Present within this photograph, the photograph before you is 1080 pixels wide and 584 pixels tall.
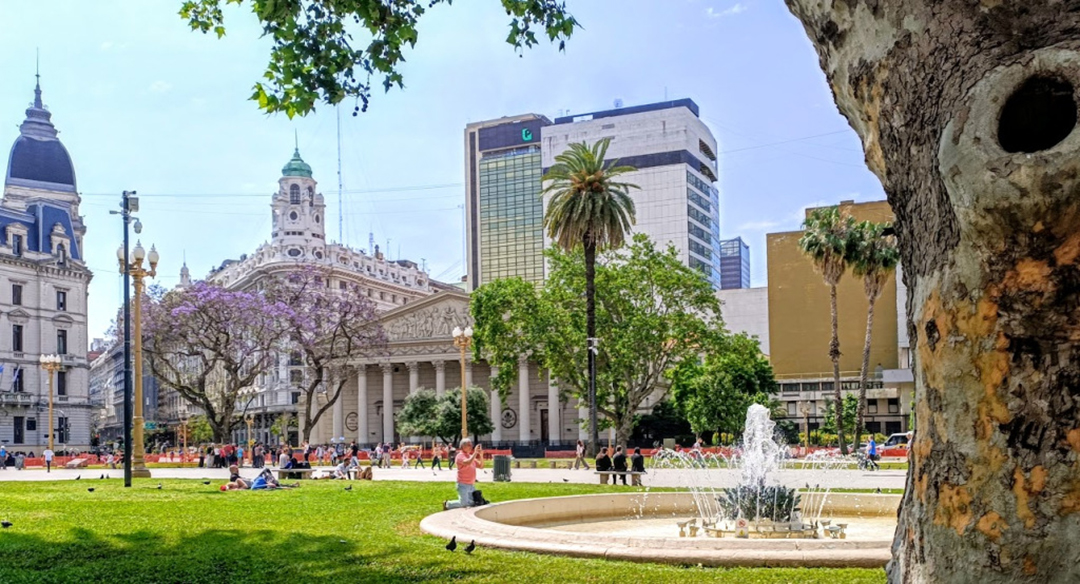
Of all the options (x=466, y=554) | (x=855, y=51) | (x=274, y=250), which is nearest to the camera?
(x=855, y=51)

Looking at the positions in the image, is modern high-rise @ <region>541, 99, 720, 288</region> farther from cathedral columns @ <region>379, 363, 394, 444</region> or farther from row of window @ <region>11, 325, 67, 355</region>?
row of window @ <region>11, 325, 67, 355</region>

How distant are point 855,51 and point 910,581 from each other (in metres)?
2.41

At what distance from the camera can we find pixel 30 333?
81.9 metres

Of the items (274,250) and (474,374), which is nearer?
(474,374)

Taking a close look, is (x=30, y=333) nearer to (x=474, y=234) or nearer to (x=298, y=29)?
(x=474, y=234)

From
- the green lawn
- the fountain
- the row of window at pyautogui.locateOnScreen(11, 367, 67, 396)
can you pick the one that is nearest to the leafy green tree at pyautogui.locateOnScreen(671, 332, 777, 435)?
the fountain

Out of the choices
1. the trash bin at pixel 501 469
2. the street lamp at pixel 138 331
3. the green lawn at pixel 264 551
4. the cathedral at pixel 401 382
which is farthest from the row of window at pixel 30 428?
the green lawn at pixel 264 551

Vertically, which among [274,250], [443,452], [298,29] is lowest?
[443,452]

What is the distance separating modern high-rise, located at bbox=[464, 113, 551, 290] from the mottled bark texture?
431ft

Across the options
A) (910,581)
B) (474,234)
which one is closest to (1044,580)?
(910,581)

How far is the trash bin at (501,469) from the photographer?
30609 millimetres

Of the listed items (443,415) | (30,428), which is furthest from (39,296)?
(443,415)

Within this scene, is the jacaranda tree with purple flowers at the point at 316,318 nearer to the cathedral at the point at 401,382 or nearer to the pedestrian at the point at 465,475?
the cathedral at the point at 401,382

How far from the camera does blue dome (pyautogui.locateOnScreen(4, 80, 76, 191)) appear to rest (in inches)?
3489
